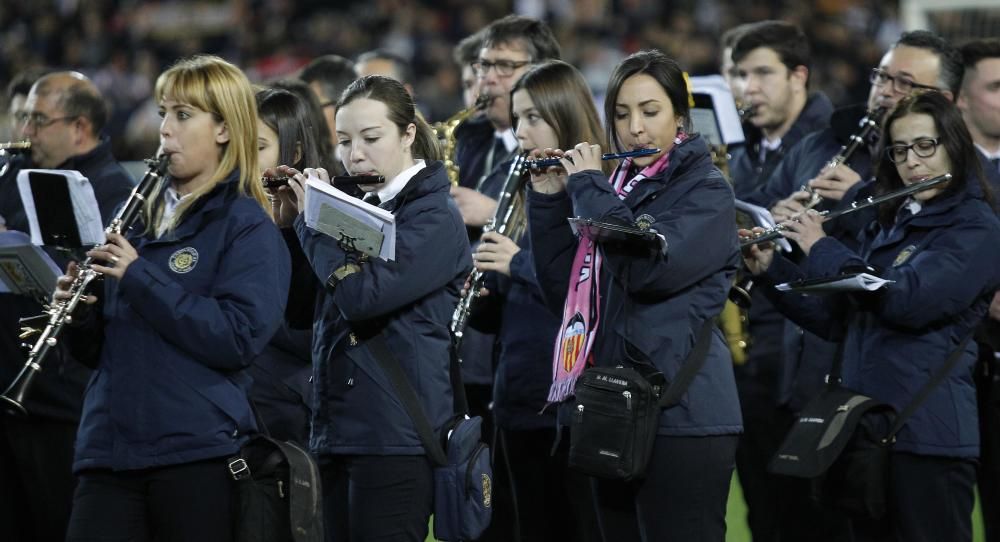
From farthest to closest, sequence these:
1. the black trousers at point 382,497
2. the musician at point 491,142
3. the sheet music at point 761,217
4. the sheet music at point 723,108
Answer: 1. the sheet music at point 723,108
2. the musician at point 491,142
3. the sheet music at point 761,217
4. the black trousers at point 382,497

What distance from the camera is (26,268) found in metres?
4.84

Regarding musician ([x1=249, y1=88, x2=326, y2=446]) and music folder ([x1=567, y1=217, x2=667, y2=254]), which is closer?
music folder ([x1=567, y1=217, x2=667, y2=254])

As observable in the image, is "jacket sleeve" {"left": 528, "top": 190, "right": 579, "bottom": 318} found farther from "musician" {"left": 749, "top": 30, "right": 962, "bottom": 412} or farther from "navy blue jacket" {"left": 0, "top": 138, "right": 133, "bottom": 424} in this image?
"navy blue jacket" {"left": 0, "top": 138, "right": 133, "bottom": 424}

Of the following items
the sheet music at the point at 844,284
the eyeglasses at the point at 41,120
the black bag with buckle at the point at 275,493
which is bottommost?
the black bag with buckle at the point at 275,493

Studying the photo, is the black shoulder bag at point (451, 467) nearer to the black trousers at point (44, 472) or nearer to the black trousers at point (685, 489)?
the black trousers at point (685, 489)

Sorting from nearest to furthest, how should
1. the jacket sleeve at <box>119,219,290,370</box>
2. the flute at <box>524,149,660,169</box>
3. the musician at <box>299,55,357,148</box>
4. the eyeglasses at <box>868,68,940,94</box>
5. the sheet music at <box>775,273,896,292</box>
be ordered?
the jacket sleeve at <box>119,219,290,370</box>, the flute at <box>524,149,660,169</box>, the sheet music at <box>775,273,896,292</box>, the eyeglasses at <box>868,68,940,94</box>, the musician at <box>299,55,357,148</box>

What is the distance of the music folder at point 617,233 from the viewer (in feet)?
13.2

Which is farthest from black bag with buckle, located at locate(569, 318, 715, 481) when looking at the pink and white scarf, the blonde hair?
the blonde hair

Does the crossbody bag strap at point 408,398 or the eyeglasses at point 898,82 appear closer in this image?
the crossbody bag strap at point 408,398

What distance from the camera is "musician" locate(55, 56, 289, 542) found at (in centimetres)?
387

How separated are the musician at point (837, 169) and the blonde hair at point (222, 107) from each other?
2184 mm

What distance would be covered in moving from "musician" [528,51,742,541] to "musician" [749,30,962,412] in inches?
49.2

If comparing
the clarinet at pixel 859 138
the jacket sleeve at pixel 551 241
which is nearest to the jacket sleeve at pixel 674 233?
the jacket sleeve at pixel 551 241

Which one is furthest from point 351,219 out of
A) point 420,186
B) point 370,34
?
point 370,34
